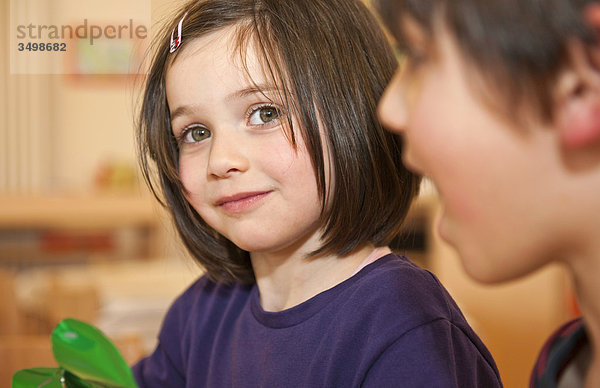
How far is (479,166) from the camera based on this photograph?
15.8 inches

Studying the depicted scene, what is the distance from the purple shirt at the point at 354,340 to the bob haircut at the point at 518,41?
27cm

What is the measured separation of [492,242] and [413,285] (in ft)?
0.70

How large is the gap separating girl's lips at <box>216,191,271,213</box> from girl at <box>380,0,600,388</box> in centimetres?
22

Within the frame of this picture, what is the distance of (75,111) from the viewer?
4168mm

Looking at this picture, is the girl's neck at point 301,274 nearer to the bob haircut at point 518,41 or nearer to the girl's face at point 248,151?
the girl's face at point 248,151

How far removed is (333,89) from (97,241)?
341cm

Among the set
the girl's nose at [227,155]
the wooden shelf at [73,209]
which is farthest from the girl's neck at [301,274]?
the wooden shelf at [73,209]

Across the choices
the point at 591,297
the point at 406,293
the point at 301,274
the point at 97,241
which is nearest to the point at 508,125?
the point at 591,297

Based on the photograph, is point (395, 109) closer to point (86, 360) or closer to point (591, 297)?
point (591, 297)

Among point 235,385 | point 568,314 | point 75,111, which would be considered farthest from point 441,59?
point 75,111

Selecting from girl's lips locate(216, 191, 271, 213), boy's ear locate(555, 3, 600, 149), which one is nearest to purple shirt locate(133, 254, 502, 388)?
girl's lips locate(216, 191, 271, 213)

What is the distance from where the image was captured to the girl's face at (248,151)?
632 mm

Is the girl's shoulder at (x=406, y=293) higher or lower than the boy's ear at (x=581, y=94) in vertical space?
lower

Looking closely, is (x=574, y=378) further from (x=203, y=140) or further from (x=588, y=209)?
(x=203, y=140)
